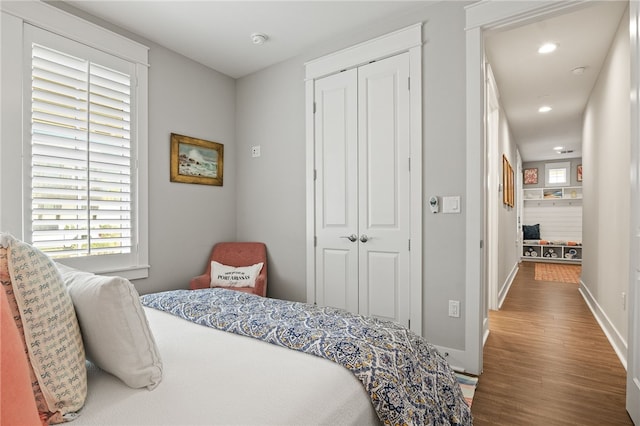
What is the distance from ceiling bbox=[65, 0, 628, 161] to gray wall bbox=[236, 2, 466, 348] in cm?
19

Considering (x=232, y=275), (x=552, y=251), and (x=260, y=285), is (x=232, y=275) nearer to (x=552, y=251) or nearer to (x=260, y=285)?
(x=260, y=285)

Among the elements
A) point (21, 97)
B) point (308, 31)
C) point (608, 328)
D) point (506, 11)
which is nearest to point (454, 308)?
point (608, 328)

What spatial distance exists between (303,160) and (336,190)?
Answer: 19.6 inches

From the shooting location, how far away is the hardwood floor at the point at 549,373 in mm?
1930

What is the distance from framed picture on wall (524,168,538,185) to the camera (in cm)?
912

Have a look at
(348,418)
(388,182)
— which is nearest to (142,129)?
(388,182)

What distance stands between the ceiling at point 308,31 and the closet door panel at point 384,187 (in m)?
0.52

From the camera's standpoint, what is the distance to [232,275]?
3219 millimetres

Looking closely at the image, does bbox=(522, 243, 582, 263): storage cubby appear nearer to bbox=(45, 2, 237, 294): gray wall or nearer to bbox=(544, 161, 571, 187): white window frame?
bbox=(544, 161, 571, 187): white window frame

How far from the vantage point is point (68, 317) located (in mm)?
963

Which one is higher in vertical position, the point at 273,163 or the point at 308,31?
the point at 308,31

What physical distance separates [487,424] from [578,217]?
8.87m

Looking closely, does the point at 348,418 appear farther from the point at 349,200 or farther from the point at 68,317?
the point at 349,200

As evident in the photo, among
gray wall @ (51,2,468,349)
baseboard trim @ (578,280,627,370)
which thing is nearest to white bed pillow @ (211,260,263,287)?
gray wall @ (51,2,468,349)
